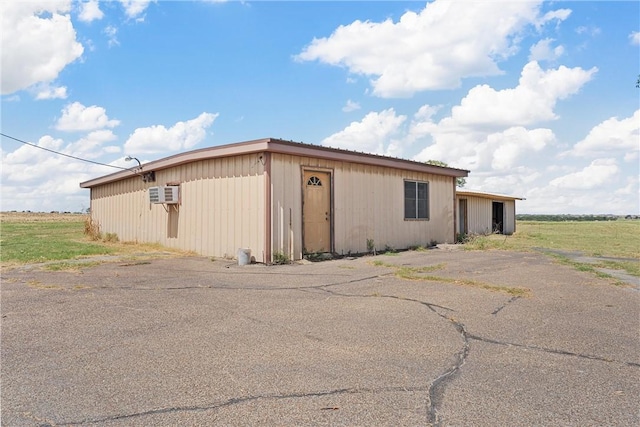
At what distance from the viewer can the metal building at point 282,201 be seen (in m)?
10.6

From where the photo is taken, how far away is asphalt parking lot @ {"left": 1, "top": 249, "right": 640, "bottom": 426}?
2797 millimetres

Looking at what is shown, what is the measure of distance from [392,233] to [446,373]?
431 inches

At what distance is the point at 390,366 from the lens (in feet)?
11.7

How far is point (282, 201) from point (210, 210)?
244 centimetres

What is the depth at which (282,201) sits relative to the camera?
10695 mm

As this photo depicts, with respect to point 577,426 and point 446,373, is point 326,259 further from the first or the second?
point 577,426

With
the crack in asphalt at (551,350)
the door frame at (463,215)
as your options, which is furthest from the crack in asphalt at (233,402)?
the door frame at (463,215)

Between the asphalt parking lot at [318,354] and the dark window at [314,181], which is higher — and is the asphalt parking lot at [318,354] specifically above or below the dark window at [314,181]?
below

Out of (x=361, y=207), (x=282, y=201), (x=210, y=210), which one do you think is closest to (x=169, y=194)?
(x=210, y=210)

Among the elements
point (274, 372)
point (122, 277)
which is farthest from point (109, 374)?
point (122, 277)

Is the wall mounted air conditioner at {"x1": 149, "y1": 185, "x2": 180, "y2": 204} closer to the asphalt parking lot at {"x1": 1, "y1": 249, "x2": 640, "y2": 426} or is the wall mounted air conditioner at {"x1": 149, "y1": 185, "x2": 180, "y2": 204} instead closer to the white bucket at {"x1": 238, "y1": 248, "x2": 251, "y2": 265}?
the white bucket at {"x1": 238, "y1": 248, "x2": 251, "y2": 265}

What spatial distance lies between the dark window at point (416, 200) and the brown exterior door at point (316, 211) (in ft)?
13.1

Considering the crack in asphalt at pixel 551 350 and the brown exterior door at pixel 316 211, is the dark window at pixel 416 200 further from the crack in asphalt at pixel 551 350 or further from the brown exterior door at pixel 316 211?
the crack in asphalt at pixel 551 350

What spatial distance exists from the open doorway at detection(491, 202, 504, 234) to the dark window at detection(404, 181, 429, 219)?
1510 cm
